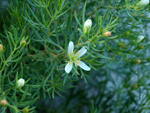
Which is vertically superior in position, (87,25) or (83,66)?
(87,25)

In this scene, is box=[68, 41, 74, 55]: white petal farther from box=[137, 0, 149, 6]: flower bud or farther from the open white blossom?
box=[137, 0, 149, 6]: flower bud

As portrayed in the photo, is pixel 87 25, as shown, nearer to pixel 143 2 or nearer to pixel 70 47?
pixel 70 47

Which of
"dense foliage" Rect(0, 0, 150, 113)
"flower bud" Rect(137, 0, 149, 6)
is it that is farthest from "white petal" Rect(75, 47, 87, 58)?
"flower bud" Rect(137, 0, 149, 6)

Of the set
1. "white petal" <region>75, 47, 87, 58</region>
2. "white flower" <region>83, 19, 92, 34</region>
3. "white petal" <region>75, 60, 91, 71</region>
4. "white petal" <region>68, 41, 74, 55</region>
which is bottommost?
"white petal" <region>75, 60, 91, 71</region>

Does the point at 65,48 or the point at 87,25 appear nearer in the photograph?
the point at 87,25

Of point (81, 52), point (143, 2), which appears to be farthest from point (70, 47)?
point (143, 2)

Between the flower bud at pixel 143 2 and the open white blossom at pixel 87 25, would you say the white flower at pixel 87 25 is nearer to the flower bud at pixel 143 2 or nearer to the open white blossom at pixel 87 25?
the open white blossom at pixel 87 25

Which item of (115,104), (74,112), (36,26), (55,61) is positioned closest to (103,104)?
(115,104)

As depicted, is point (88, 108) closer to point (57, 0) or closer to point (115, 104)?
point (115, 104)

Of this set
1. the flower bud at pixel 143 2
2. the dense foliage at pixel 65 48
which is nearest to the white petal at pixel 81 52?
the dense foliage at pixel 65 48

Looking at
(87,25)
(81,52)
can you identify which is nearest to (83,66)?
(81,52)
